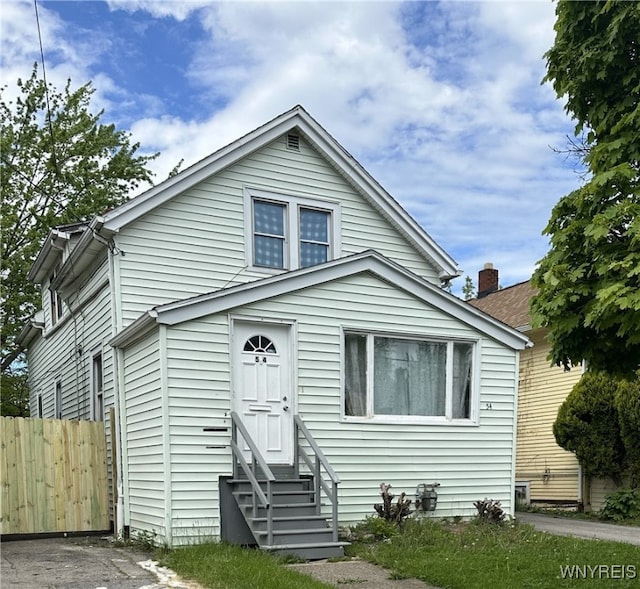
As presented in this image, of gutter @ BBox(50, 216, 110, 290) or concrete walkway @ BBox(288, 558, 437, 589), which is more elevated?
gutter @ BBox(50, 216, 110, 290)

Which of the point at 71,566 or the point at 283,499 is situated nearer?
the point at 71,566

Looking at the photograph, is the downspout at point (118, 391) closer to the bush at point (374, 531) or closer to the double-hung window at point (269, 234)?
the double-hung window at point (269, 234)

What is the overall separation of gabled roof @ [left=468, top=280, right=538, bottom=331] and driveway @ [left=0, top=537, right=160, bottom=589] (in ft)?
35.5

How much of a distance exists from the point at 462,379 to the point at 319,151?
5.01m

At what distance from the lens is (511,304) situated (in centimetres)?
1984

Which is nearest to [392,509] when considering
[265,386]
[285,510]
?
[285,510]

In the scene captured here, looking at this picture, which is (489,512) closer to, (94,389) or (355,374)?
(355,374)

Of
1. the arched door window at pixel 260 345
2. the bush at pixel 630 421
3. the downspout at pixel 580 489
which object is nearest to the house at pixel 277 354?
the arched door window at pixel 260 345

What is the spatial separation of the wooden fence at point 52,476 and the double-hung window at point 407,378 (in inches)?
170

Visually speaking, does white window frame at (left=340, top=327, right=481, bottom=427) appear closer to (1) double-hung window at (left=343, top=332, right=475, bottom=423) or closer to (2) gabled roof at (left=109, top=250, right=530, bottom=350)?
(1) double-hung window at (left=343, top=332, right=475, bottom=423)

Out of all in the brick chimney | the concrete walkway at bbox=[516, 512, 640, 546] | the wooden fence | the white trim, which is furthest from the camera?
the brick chimney

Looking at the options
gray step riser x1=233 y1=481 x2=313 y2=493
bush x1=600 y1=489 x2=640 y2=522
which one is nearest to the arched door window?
gray step riser x1=233 y1=481 x2=313 y2=493

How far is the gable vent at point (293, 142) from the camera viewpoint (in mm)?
13545

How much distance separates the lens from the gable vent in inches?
533
